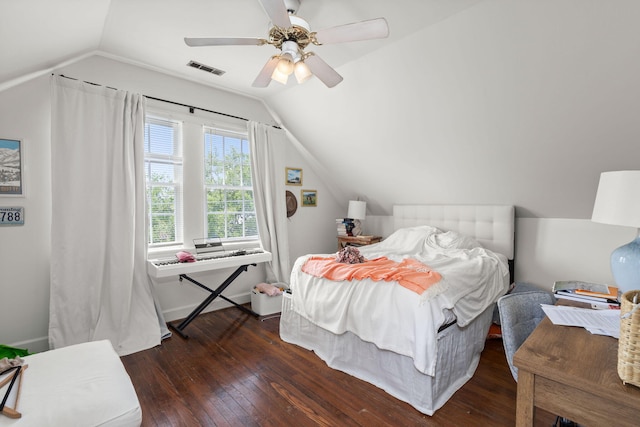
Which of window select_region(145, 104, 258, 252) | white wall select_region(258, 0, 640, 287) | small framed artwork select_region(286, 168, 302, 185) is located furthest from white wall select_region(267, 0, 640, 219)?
window select_region(145, 104, 258, 252)

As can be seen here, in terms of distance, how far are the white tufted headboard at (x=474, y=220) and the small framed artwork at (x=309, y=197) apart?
48.8 inches

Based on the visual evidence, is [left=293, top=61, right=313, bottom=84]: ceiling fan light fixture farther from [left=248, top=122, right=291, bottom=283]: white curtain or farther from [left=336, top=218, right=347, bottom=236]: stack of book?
[left=336, top=218, right=347, bottom=236]: stack of book

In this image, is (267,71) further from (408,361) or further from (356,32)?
(408,361)

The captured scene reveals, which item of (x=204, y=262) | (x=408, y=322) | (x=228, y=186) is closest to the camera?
(x=408, y=322)

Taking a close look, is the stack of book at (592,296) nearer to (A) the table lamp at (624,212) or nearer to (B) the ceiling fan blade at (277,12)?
(A) the table lamp at (624,212)

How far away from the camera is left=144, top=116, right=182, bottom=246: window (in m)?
3.26

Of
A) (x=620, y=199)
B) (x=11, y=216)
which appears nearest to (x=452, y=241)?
(x=620, y=199)

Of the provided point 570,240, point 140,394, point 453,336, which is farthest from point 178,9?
point 570,240

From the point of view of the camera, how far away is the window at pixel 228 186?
3.69 m

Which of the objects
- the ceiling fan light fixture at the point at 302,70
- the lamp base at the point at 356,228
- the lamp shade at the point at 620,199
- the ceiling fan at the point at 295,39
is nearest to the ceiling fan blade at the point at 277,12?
the ceiling fan at the point at 295,39

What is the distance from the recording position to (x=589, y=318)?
1276mm

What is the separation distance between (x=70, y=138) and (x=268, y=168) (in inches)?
77.9

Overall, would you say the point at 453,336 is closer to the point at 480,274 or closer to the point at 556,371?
the point at 480,274

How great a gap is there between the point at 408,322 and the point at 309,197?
9.64ft
